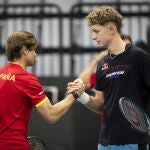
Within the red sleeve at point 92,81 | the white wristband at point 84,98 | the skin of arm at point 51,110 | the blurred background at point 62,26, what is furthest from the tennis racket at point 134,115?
the blurred background at point 62,26

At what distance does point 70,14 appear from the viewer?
30.7 feet

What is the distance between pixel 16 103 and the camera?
452cm

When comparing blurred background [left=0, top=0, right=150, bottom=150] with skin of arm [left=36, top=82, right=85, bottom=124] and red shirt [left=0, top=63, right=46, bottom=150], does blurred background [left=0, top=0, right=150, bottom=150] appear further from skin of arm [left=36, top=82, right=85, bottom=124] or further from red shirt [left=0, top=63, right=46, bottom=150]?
red shirt [left=0, top=63, right=46, bottom=150]

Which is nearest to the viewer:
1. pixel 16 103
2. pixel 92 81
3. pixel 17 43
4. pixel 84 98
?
pixel 16 103

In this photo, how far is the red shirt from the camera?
14.6 feet

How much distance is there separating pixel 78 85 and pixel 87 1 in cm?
478

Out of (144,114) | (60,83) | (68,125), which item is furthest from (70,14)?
(144,114)

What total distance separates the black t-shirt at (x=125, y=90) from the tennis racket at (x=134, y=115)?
0.17 m

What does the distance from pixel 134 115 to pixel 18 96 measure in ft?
3.01

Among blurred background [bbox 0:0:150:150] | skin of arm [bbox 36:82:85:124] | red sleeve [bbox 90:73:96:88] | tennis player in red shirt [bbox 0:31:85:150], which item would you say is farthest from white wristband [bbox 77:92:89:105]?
blurred background [bbox 0:0:150:150]

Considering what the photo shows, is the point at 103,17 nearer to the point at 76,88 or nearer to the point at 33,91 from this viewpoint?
the point at 76,88

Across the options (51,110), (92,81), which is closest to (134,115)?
(51,110)

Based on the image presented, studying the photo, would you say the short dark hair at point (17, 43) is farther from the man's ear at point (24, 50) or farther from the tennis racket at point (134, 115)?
the tennis racket at point (134, 115)

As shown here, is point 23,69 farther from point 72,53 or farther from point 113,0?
point 113,0
